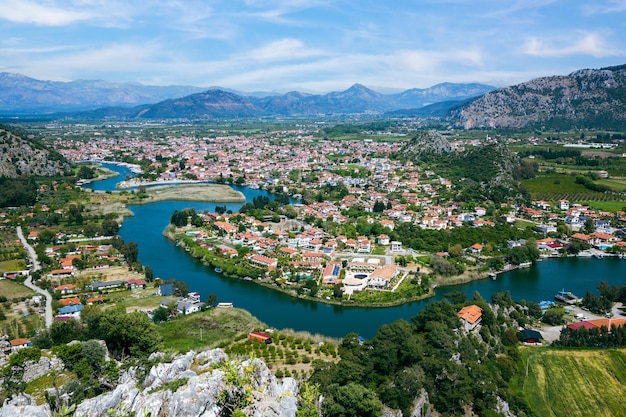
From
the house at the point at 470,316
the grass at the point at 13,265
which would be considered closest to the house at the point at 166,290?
the grass at the point at 13,265

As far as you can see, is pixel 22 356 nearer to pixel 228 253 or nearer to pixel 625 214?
pixel 228 253

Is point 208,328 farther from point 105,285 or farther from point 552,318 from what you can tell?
point 552,318

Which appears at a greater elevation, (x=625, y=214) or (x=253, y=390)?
(x=253, y=390)

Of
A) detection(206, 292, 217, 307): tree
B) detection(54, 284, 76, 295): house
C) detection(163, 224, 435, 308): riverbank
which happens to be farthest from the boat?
detection(54, 284, 76, 295): house

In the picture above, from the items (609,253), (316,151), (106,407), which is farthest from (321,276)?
(316,151)

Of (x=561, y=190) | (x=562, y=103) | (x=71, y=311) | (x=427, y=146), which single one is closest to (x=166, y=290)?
(x=71, y=311)

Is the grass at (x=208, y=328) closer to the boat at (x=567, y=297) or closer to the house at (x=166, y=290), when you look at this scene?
the house at (x=166, y=290)
